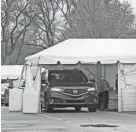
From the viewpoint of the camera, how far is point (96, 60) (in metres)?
19.6

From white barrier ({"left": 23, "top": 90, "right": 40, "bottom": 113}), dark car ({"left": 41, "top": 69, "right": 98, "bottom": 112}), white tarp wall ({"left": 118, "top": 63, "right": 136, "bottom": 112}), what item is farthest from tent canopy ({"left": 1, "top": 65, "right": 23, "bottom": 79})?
white tarp wall ({"left": 118, "top": 63, "right": 136, "bottom": 112})

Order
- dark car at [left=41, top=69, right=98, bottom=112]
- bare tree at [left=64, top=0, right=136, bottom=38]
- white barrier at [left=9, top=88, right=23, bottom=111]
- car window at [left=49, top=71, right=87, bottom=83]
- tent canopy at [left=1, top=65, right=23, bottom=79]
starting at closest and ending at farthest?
dark car at [left=41, top=69, right=98, bottom=112]
car window at [left=49, top=71, right=87, bottom=83]
white barrier at [left=9, top=88, right=23, bottom=111]
tent canopy at [left=1, top=65, right=23, bottom=79]
bare tree at [left=64, top=0, right=136, bottom=38]

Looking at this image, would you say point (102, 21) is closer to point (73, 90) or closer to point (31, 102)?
point (73, 90)

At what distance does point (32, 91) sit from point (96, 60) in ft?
9.20

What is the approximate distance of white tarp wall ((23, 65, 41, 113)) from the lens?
19.6 m

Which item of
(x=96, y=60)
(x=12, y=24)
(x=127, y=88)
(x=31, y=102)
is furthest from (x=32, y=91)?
(x=12, y=24)

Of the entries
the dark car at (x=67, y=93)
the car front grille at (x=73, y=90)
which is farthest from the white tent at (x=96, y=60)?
the car front grille at (x=73, y=90)

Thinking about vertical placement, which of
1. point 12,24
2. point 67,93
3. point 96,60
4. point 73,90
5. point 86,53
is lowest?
point 67,93

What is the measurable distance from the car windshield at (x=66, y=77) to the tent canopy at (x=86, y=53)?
3.52 feet

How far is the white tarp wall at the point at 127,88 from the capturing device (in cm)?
2008

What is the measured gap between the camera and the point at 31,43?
58.4m

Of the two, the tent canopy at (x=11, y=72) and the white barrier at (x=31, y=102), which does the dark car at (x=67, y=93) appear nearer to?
the white barrier at (x=31, y=102)

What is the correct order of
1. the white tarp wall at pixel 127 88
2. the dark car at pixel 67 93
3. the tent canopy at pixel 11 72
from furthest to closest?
1. the tent canopy at pixel 11 72
2. the white tarp wall at pixel 127 88
3. the dark car at pixel 67 93

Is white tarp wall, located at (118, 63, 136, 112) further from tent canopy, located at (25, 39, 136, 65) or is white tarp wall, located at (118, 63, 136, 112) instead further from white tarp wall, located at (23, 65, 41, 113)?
white tarp wall, located at (23, 65, 41, 113)
